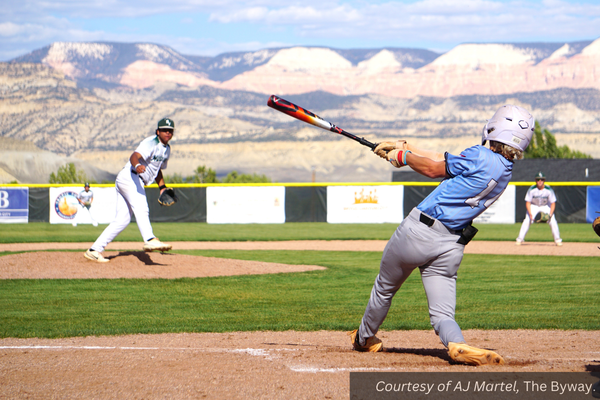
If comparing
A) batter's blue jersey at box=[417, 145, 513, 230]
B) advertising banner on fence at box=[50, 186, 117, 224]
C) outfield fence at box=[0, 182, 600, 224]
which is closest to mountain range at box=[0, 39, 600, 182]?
outfield fence at box=[0, 182, 600, 224]

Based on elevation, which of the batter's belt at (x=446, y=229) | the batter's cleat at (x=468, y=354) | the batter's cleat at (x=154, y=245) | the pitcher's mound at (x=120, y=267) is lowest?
the pitcher's mound at (x=120, y=267)

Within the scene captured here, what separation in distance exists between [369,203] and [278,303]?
17629 millimetres

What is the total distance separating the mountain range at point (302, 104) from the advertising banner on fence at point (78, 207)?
55318 mm

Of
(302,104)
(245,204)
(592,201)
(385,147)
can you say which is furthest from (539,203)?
(302,104)

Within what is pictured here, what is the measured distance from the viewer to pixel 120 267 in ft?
32.8

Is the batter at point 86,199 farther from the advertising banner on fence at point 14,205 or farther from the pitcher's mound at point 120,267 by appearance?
the pitcher's mound at point 120,267

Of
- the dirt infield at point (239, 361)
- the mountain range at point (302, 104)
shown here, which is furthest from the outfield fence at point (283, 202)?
the mountain range at point (302, 104)

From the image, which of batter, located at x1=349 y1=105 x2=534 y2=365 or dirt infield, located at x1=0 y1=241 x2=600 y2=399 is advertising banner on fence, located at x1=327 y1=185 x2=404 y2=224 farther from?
batter, located at x1=349 y1=105 x2=534 y2=365

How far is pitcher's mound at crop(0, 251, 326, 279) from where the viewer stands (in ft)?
32.0

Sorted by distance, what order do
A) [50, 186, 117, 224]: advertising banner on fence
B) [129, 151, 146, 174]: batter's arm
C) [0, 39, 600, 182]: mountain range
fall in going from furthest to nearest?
[0, 39, 600, 182]: mountain range, [50, 186, 117, 224]: advertising banner on fence, [129, 151, 146, 174]: batter's arm

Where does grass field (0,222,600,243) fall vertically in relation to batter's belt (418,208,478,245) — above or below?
below

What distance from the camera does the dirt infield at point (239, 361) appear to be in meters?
4.11

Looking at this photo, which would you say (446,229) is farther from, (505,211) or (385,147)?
(505,211)

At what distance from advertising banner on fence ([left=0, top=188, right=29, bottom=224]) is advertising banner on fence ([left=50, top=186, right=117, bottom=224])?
3.75 ft
